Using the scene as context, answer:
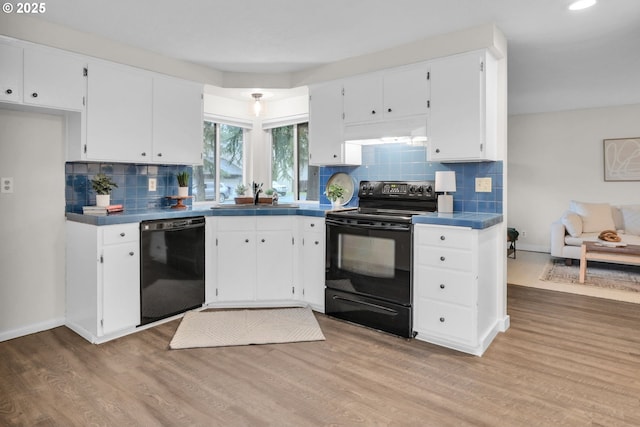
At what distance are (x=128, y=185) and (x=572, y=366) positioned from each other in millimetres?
3730

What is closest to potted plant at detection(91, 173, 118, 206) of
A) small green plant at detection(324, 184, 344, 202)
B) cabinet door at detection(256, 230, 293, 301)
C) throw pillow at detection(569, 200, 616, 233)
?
cabinet door at detection(256, 230, 293, 301)

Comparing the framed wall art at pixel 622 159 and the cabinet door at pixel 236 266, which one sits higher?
the framed wall art at pixel 622 159

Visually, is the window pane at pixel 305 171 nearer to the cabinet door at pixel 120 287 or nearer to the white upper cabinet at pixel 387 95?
the white upper cabinet at pixel 387 95

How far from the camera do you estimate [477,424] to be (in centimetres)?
196

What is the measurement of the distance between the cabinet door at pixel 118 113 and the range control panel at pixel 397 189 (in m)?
1.98

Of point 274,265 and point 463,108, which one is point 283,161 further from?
point 463,108

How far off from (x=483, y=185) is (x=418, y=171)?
580 mm

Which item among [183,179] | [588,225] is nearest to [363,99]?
[183,179]

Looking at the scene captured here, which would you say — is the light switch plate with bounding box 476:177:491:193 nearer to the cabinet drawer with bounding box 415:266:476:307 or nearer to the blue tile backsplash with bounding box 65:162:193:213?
the cabinet drawer with bounding box 415:266:476:307

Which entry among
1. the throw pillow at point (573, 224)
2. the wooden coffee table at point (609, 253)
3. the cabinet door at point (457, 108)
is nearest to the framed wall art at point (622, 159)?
the throw pillow at point (573, 224)

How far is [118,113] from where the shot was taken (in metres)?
3.24

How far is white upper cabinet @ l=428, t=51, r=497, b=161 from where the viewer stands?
2930 millimetres

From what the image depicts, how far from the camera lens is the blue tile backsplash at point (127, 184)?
3305mm

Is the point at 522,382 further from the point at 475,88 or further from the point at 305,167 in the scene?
the point at 305,167
